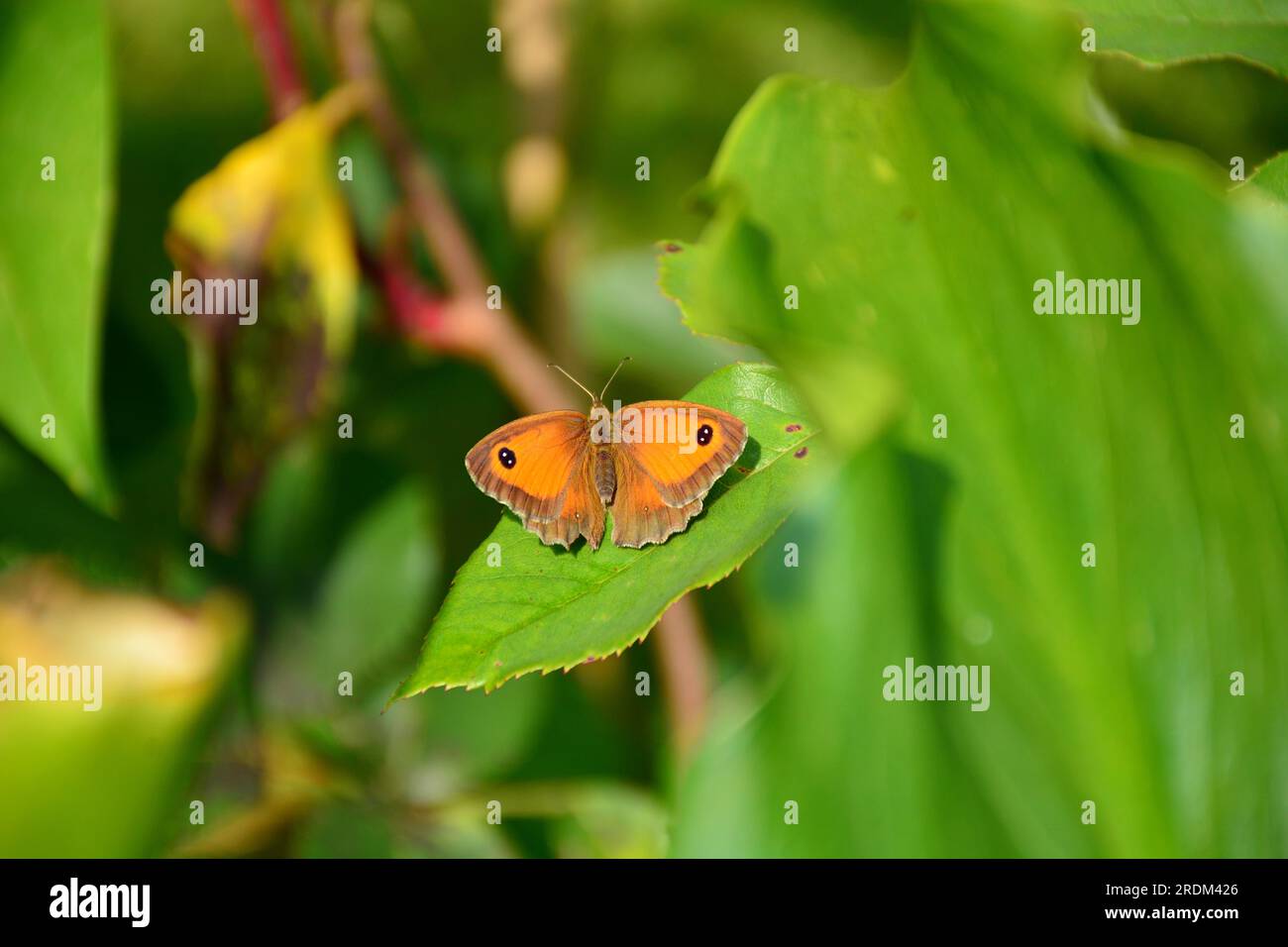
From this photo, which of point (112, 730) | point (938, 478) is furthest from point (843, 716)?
point (112, 730)

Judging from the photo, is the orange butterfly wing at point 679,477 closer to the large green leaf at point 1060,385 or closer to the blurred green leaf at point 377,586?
the large green leaf at point 1060,385

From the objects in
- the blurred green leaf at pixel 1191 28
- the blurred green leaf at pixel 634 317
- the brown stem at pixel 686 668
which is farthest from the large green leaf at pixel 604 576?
the blurred green leaf at pixel 634 317

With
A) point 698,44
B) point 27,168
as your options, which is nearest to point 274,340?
point 27,168

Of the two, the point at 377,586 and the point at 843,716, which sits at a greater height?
the point at 377,586

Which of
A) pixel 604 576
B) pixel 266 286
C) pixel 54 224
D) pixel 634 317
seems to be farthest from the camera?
pixel 634 317

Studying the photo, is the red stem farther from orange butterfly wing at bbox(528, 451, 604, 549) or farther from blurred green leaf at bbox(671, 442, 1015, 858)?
blurred green leaf at bbox(671, 442, 1015, 858)

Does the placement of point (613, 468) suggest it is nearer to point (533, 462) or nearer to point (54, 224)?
point (533, 462)

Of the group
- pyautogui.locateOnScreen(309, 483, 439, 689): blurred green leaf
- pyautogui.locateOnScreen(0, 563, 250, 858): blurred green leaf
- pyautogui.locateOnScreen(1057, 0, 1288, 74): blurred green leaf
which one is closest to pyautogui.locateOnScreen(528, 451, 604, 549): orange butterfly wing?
pyautogui.locateOnScreen(0, 563, 250, 858): blurred green leaf

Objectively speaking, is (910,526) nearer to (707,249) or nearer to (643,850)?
(707,249)
